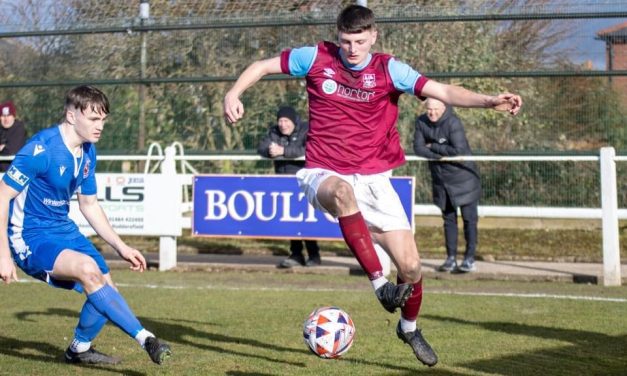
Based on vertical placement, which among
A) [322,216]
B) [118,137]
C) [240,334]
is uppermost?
[118,137]

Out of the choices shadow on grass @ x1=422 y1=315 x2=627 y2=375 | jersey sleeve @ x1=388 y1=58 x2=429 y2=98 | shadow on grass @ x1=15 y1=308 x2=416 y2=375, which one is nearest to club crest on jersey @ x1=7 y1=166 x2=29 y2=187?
shadow on grass @ x1=15 y1=308 x2=416 y2=375

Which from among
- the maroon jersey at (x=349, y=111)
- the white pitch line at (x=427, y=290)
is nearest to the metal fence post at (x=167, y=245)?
the white pitch line at (x=427, y=290)

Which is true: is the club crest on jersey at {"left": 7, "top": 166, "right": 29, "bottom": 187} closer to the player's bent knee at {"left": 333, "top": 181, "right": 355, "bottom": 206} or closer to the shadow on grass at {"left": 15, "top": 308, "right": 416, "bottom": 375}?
the shadow on grass at {"left": 15, "top": 308, "right": 416, "bottom": 375}

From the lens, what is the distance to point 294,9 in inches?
572

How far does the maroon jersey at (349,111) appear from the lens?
7238mm

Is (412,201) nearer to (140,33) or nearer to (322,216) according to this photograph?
(322,216)

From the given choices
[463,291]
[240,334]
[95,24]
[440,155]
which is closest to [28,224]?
[240,334]

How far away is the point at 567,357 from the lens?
7.40 meters

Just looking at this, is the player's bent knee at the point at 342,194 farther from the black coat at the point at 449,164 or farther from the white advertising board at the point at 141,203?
the white advertising board at the point at 141,203

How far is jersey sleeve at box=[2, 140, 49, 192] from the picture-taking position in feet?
22.0

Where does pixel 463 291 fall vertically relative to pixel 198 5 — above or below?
below

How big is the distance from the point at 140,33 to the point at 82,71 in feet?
4.19

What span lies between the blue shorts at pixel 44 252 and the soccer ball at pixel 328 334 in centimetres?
151

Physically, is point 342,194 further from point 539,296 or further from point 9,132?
point 9,132
